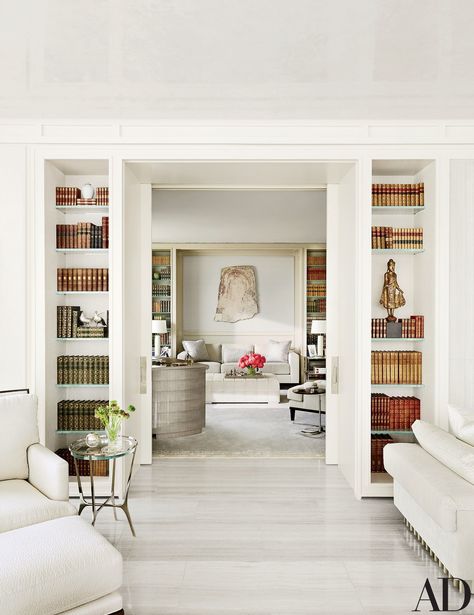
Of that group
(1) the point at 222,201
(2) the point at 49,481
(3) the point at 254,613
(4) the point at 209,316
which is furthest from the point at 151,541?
(4) the point at 209,316

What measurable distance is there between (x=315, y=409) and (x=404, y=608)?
14.2 ft

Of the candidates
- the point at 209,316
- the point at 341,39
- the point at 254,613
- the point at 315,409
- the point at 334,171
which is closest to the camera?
the point at 254,613

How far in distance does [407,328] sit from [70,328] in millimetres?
2772

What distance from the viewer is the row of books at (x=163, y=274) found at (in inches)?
395

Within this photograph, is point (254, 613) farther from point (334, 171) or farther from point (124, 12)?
point (334, 171)

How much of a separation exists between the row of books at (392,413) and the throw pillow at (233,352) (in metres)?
5.74

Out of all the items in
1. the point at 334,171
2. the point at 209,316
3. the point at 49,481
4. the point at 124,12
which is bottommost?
the point at 49,481

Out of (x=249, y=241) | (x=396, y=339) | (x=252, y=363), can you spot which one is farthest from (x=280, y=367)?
(x=396, y=339)

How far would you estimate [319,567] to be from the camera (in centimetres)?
300

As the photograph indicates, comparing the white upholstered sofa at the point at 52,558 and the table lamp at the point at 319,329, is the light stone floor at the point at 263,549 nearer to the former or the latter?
the white upholstered sofa at the point at 52,558

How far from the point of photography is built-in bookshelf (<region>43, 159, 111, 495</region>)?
419 cm

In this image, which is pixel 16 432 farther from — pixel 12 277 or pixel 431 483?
pixel 431 483

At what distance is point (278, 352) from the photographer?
392 inches

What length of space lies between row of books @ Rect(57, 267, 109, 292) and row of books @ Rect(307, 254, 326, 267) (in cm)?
640
